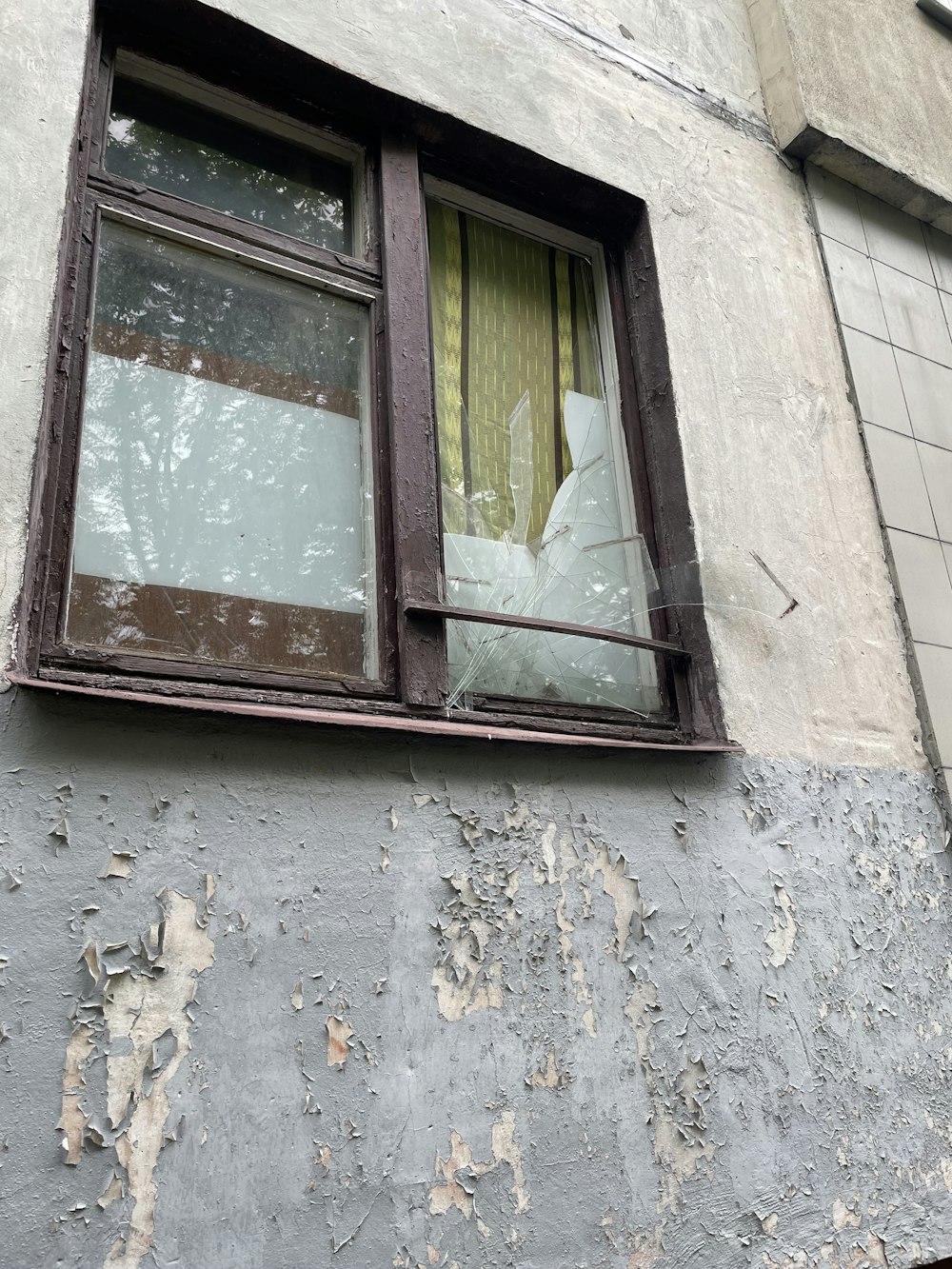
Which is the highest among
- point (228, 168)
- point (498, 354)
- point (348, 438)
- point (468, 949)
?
point (228, 168)

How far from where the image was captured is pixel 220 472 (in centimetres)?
202

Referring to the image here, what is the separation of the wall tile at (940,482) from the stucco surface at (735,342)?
27 cm

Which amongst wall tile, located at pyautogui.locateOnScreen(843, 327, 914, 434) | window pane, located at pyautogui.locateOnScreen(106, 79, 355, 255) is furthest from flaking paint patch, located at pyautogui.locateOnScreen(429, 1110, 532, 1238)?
wall tile, located at pyautogui.locateOnScreen(843, 327, 914, 434)

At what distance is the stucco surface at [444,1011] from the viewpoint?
142cm

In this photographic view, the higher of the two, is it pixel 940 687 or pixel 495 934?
pixel 940 687

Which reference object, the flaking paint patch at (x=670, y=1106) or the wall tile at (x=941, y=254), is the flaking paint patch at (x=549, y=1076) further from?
the wall tile at (x=941, y=254)

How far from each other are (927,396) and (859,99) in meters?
1.18

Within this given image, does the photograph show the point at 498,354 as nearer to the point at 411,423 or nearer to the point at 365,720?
the point at 411,423

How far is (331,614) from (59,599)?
1.76 feet

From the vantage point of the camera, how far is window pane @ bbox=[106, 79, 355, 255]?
2.23 m

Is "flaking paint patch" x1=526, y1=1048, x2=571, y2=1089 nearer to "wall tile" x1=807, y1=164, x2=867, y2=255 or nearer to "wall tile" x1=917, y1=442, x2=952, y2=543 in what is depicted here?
"wall tile" x1=917, y1=442, x2=952, y2=543

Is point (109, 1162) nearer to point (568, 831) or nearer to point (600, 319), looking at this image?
point (568, 831)

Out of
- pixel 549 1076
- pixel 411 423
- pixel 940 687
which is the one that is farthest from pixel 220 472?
pixel 940 687

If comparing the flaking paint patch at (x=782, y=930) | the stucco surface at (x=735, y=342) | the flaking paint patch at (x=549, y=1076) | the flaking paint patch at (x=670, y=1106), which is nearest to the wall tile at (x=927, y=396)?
the stucco surface at (x=735, y=342)
